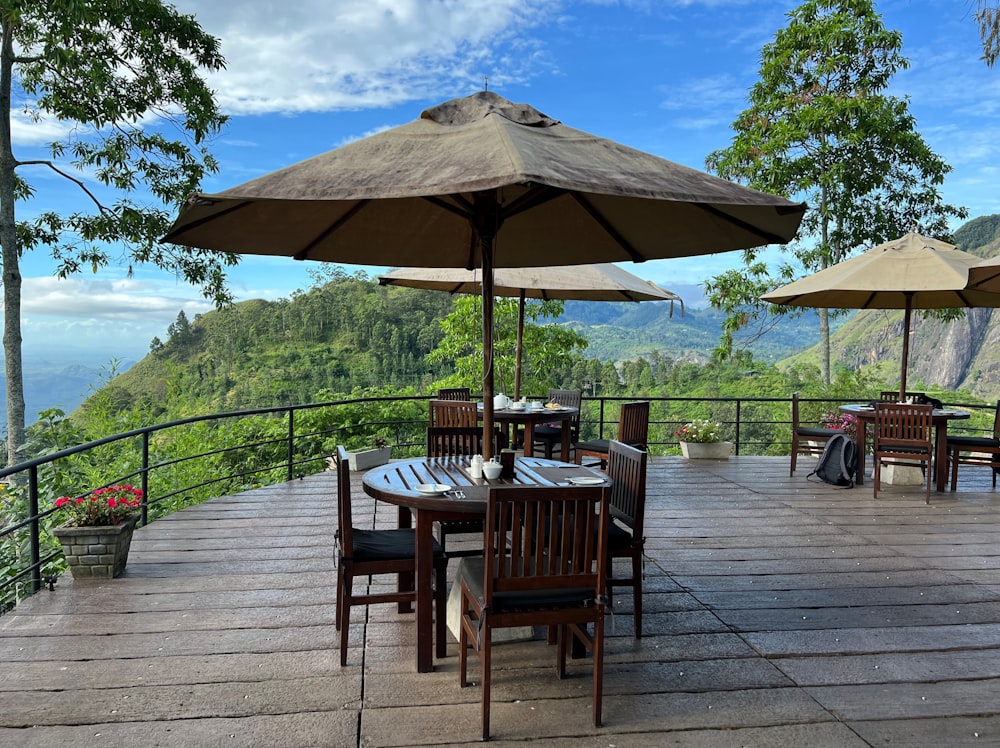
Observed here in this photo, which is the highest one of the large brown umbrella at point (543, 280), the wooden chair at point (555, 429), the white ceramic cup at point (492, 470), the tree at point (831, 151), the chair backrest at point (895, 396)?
the tree at point (831, 151)

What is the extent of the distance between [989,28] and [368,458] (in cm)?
597

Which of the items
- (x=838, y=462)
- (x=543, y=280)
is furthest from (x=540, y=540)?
(x=838, y=462)

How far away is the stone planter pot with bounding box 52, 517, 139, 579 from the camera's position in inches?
150

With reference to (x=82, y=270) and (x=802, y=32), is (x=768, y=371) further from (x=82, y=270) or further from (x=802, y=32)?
(x=82, y=270)

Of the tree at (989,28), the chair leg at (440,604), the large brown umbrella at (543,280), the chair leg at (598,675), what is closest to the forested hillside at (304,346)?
the large brown umbrella at (543,280)

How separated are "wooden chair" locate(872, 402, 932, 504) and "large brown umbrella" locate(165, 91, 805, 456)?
3384 millimetres

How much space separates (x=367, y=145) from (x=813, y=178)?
472 inches

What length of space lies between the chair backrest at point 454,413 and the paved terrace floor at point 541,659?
56.5 inches

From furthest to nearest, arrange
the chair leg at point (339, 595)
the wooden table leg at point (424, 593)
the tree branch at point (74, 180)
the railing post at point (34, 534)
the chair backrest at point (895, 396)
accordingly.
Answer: the tree branch at point (74, 180), the chair backrest at point (895, 396), the railing post at point (34, 534), the chair leg at point (339, 595), the wooden table leg at point (424, 593)

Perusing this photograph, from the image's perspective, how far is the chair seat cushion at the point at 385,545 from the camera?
2.96 m

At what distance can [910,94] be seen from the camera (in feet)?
40.4

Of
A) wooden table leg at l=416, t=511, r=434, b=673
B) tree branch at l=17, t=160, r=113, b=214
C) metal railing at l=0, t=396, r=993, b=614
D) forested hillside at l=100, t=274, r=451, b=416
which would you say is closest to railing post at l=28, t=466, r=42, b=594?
metal railing at l=0, t=396, r=993, b=614

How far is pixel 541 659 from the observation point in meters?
2.93

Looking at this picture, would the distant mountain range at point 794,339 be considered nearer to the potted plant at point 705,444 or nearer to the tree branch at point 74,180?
the tree branch at point 74,180
